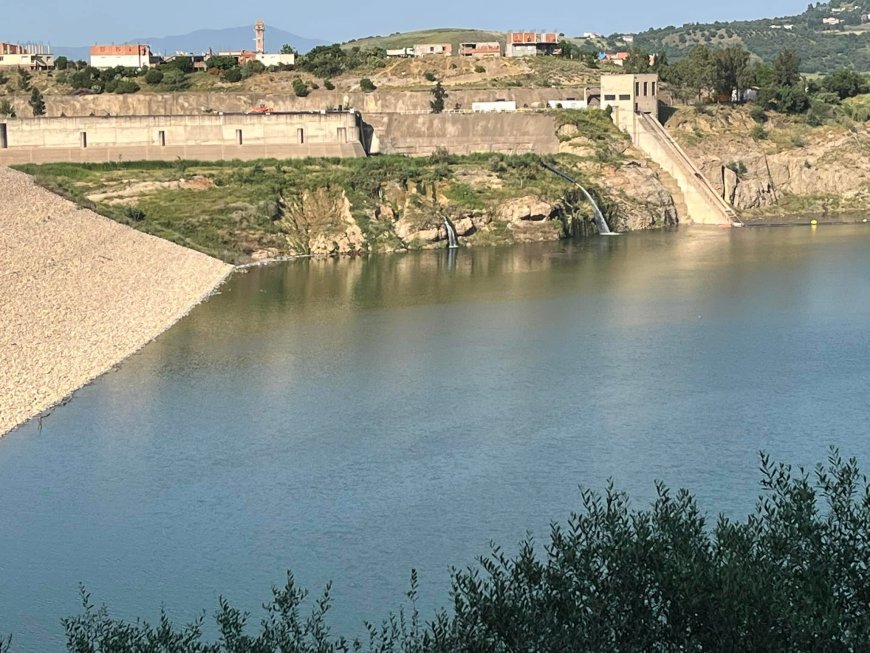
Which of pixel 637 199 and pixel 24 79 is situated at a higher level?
pixel 24 79

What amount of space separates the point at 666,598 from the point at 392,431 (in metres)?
12.3

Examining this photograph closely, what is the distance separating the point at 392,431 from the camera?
81.4ft

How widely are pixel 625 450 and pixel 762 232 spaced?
37.1 metres

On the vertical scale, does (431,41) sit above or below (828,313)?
above

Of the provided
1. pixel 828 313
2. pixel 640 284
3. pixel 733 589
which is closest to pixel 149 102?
pixel 640 284

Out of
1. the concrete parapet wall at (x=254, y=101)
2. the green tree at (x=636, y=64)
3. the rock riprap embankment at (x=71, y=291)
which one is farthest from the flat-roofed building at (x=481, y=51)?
the rock riprap embankment at (x=71, y=291)

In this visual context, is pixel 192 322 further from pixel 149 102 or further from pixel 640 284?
pixel 149 102

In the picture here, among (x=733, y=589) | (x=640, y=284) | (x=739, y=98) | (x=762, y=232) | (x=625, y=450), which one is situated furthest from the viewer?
(x=739, y=98)

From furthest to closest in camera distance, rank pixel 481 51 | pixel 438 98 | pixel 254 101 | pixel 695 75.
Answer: pixel 481 51 < pixel 254 101 < pixel 695 75 < pixel 438 98

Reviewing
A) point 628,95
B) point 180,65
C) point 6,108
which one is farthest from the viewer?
point 180,65

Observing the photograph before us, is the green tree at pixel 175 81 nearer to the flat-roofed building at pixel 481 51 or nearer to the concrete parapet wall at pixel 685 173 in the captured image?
the flat-roofed building at pixel 481 51

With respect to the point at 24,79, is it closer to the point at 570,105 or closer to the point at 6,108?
the point at 6,108

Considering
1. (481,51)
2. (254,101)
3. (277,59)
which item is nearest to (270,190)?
(254,101)

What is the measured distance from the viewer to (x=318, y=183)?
178 feet
